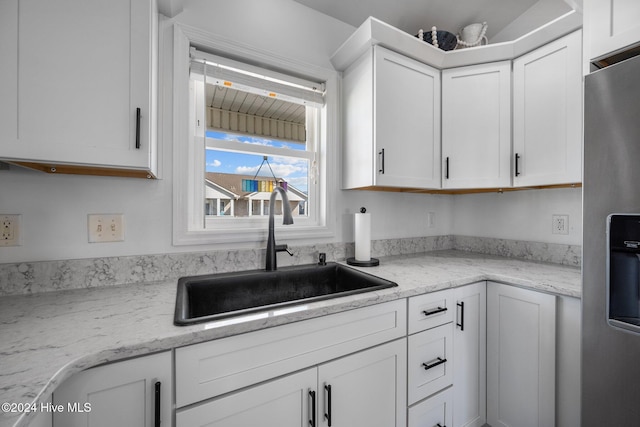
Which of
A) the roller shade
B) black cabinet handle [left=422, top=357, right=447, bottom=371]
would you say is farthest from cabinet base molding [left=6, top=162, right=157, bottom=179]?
black cabinet handle [left=422, top=357, right=447, bottom=371]

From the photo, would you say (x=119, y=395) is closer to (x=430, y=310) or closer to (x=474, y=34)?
(x=430, y=310)

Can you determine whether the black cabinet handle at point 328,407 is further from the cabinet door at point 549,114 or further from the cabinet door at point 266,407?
the cabinet door at point 549,114

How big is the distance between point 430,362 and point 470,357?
298 millimetres

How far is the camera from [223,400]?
814 mm

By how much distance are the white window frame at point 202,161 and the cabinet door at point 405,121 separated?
345mm

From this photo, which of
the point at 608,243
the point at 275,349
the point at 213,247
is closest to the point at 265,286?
the point at 213,247

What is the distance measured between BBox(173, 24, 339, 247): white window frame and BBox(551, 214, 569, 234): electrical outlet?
1402mm

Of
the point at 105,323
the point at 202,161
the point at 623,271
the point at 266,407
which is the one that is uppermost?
the point at 202,161

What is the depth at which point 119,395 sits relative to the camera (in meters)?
0.69

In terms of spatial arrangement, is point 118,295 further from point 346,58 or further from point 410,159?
point 346,58

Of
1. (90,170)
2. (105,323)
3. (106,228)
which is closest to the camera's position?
(105,323)

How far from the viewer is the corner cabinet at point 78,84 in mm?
814

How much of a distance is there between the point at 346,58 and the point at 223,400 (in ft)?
5.90

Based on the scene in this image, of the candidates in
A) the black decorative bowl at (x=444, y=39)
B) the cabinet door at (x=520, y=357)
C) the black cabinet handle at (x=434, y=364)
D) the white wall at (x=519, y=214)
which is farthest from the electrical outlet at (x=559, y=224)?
the black decorative bowl at (x=444, y=39)
